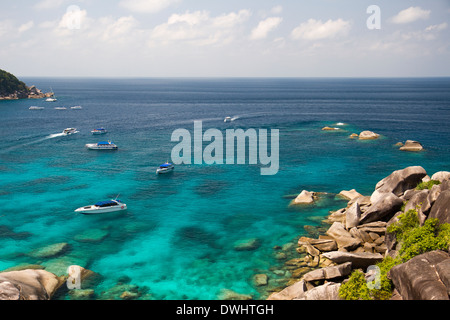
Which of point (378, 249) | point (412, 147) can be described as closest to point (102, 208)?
point (378, 249)

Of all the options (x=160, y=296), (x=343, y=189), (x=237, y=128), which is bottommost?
(x=160, y=296)

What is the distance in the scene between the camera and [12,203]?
62.6 m

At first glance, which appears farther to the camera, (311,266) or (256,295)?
(311,266)

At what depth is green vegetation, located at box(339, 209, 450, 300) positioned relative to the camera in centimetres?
2894

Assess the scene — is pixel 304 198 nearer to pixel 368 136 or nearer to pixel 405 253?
pixel 405 253

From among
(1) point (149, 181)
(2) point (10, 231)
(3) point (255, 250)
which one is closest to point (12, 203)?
(2) point (10, 231)

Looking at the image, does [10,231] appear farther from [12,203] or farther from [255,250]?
[255,250]

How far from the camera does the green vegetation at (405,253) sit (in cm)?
2894

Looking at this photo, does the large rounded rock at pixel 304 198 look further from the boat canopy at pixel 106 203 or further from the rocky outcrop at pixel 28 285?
the rocky outcrop at pixel 28 285

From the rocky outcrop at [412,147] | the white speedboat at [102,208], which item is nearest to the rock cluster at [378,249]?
the white speedboat at [102,208]

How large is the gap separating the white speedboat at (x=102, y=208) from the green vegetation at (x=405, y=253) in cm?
4063

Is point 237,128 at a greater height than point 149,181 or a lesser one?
greater

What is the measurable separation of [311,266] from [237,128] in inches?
3942

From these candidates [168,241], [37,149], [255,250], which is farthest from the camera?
[37,149]
